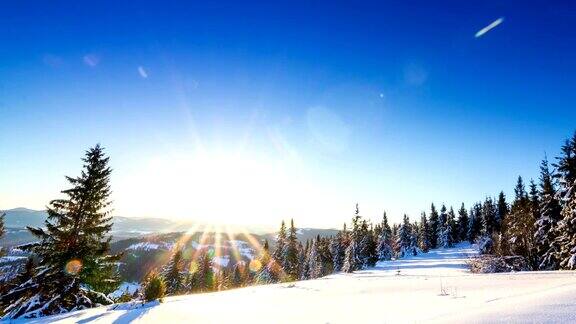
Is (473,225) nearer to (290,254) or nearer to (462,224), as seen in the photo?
(462,224)

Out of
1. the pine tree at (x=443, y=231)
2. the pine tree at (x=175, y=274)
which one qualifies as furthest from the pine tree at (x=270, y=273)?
the pine tree at (x=443, y=231)

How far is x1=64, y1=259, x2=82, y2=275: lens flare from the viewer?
20500 millimetres

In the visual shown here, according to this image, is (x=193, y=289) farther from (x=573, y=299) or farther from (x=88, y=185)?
(x=573, y=299)

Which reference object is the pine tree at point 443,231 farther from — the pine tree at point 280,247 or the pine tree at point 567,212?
the pine tree at point 567,212

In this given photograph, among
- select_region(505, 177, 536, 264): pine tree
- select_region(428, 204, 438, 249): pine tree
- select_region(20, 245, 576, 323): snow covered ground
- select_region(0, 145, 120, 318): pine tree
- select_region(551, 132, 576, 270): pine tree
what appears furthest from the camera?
select_region(428, 204, 438, 249): pine tree

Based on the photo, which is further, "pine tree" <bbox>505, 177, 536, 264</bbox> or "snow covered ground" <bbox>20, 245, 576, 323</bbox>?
"pine tree" <bbox>505, 177, 536, 264</bbox>

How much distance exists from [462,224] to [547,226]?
263 ft


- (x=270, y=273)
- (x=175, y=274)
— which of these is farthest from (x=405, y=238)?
(x=175, y=274)

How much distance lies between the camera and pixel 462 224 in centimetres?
11031

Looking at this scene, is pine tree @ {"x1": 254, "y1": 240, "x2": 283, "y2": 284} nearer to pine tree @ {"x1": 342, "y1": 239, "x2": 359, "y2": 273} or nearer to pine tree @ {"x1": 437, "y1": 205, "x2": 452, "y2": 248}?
pine tree @ {"x1": 342, "y1": 239, "x2": 359, "y2": 273}

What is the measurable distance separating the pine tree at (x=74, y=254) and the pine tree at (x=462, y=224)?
353ft

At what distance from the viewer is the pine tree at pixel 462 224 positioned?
110m

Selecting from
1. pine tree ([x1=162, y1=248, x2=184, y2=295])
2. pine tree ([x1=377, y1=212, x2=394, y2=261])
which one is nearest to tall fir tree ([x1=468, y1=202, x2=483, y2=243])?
pine tree ([x1=377, y1=212, x2=394, y2=261])

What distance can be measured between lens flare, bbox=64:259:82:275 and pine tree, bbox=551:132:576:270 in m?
34.0
